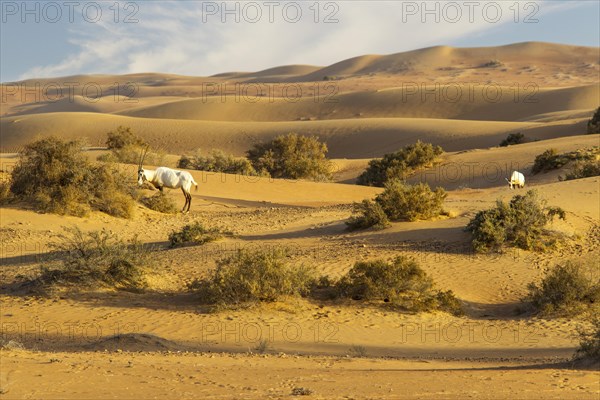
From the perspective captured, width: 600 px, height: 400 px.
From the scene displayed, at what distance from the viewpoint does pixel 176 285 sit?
1333 centimetres

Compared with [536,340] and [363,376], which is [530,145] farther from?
[363,376]

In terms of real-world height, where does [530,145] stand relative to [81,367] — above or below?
above

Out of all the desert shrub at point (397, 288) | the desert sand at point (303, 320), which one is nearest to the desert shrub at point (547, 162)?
the desert sand at point (303, 320)

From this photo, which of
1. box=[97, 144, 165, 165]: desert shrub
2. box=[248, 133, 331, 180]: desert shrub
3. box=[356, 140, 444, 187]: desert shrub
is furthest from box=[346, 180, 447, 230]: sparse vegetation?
box=[248, 133, 331, 180]: desert shrub

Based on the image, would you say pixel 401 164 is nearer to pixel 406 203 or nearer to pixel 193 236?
pixel 406 203

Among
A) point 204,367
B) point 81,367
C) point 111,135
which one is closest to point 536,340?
point 204,367

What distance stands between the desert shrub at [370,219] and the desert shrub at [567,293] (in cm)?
491

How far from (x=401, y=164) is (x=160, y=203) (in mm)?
14594

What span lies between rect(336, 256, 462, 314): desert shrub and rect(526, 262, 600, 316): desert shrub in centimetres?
134

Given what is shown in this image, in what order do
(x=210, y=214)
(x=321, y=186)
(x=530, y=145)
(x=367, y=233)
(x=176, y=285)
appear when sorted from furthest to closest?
(x=530, y=145)
(x=321, y=186)
(x=210, y=214)
(x=367, y=233)
(x=176, y=285)

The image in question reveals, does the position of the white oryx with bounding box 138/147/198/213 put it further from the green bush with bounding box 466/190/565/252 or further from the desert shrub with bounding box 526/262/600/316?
the desert shrub with bounding box 526/262/600/316

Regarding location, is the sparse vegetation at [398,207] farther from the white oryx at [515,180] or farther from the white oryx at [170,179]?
the white oryx at [515,180]

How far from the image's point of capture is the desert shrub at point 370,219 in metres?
16.9

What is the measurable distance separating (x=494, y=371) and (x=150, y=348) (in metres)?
4.22
